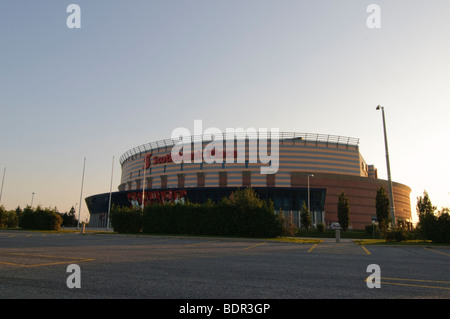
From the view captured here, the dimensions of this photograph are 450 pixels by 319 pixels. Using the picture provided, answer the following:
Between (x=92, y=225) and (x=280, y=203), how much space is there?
52538 millimetres

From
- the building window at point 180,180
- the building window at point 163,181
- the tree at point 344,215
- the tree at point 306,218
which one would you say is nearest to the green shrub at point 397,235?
the tree at point 306,218

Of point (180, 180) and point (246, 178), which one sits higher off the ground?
point (246, 178)

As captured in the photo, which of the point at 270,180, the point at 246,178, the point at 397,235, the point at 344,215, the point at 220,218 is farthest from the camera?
the point at 270,180

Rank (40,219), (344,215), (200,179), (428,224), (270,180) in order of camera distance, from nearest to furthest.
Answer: (428,224) → (40,219) → (344,215) → (270,180) → (200,179)

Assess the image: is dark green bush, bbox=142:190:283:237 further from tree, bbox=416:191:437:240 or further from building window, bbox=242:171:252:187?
building window, bbox=242:171:252:187

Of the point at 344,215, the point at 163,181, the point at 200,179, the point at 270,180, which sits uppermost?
the point at 200,179

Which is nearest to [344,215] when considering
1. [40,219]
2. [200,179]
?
[200,179]

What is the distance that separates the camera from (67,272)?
276 inches

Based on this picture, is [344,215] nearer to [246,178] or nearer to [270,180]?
[270,180]

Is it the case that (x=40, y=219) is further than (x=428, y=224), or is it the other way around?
(x=40, y=219)

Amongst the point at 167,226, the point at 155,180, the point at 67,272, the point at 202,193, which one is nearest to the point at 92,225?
the point at 155,180

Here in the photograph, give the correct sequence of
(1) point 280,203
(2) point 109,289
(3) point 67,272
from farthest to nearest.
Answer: (1) point 280,203
(3) point 67,272
(2) point 109,289

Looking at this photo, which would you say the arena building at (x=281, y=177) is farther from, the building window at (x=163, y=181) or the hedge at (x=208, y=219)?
the hedge at (x=208, y=219)
